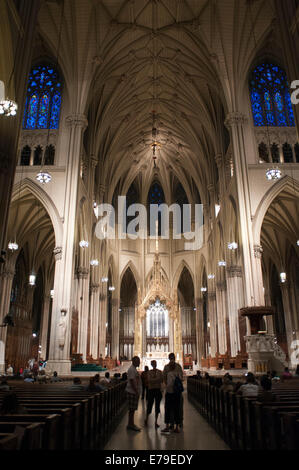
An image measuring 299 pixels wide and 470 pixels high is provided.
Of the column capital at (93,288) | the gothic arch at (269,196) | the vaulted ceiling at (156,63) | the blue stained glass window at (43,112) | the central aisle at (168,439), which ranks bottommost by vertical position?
the central aisle at (168,439)

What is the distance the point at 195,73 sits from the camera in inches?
1035

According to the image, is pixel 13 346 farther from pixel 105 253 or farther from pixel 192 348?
pixel 192 348

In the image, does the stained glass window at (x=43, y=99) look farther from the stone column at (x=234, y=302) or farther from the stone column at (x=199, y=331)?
the stone column at (x=199, y=331)

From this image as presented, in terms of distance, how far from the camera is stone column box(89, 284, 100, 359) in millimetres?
26281

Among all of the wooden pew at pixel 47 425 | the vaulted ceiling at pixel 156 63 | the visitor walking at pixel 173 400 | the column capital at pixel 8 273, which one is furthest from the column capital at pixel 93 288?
the wooden pew at pixel 47 425

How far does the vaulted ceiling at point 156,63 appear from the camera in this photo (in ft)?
69.6

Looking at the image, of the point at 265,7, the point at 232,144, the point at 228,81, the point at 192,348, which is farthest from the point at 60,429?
the point at 192,348

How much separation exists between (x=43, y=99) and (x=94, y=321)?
52.2ft

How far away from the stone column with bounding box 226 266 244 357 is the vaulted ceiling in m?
9.25

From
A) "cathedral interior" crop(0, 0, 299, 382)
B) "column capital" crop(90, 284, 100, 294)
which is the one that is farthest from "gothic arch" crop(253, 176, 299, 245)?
"column capital" crop(90, 284, 100, 294)

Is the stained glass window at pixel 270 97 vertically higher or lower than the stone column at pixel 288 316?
higher

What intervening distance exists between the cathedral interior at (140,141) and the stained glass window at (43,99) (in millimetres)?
85

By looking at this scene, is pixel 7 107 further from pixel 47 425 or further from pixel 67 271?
pixel 67 271

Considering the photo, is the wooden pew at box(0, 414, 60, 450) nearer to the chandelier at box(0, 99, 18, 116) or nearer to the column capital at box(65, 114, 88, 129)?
the chandelier at box(0, 99, 18, 116)
